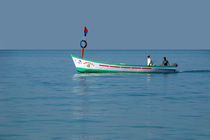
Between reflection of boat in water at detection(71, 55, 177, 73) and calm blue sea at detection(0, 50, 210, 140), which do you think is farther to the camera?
reflection of boat in water at detection(71, 55, 177, 73)

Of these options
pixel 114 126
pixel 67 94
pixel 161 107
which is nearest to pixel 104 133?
pixel 114 126

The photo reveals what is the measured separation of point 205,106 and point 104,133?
862cm

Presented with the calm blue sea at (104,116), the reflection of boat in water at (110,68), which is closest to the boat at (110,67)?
the reflection of boat in water at (110,68)

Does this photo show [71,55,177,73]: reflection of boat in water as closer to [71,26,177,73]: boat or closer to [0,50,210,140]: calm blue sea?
[71,26,177,73]: boat

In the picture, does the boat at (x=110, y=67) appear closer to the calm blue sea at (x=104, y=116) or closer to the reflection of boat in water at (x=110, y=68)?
the reflection of boat in water at (x=110, y=68)

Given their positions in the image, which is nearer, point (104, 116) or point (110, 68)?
point (104, 116)

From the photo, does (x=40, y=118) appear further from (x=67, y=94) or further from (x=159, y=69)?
(x=159, y=69)

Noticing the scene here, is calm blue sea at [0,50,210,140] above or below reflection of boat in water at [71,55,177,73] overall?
below

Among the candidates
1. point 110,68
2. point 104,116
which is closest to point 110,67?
point 110,68

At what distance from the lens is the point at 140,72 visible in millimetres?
46312

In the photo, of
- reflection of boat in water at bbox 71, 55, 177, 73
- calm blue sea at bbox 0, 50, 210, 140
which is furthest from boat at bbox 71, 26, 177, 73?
calm blue sea at bbox 0, 50, 210, 140

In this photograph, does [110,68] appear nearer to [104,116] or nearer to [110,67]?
[110,67]

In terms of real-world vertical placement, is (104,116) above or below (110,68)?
below

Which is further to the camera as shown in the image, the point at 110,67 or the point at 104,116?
the point at 110,67
